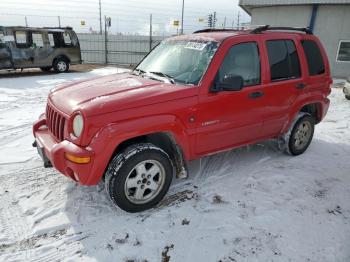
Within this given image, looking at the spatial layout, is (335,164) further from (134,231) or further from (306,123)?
(134,231)

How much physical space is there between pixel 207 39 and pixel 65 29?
12.3m

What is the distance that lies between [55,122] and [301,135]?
3.73m

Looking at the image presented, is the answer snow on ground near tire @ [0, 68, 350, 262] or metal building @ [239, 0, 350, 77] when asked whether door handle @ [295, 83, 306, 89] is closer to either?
snow on ground near tire @ [0, 68, 350, 262]

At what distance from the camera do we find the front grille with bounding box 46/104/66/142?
340 centimetres

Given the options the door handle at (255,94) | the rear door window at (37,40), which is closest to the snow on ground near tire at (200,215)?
the door handle at (255,94)

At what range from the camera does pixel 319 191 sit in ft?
13.6

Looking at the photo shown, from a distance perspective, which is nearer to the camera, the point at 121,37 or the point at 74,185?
the point at 74,185

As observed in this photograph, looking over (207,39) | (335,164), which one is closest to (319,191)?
(335,164)

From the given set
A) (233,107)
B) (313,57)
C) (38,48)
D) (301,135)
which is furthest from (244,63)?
(38,48)

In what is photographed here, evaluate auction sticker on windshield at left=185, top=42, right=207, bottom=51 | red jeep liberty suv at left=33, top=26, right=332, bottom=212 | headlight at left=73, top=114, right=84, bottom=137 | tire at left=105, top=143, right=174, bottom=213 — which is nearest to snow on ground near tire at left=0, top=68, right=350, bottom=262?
tire at left=105, top=143, right=174, bottom=213

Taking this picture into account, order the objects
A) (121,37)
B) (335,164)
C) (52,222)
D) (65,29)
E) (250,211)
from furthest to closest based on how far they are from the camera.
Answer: (121,37), (65,29), (335,164), (250,211), (52,222)

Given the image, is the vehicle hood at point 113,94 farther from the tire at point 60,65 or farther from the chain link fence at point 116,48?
the chain link fence at point 116,48

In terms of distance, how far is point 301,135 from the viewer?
517 centimetres

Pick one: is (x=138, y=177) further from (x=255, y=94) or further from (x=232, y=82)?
(x=255, y=94)
